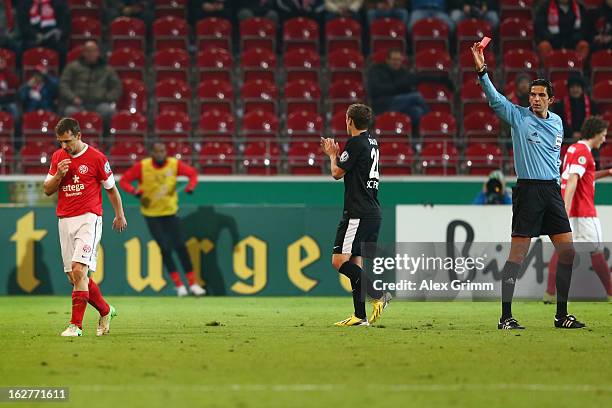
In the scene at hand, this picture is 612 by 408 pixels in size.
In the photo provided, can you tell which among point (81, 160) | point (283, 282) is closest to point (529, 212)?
point (81, 160)

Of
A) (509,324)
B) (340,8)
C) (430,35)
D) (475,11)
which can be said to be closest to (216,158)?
(340,8)

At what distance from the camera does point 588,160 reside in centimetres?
1272

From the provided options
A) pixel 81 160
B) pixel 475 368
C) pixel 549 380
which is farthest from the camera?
pixel 81 160

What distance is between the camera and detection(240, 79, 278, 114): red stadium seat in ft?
66.3

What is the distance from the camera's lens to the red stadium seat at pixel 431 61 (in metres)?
21.0

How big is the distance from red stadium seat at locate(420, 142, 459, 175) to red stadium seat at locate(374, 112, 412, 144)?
0.43 meters

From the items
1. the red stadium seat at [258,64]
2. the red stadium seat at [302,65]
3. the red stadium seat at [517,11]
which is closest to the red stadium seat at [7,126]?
the red stadium seat at [258,64]

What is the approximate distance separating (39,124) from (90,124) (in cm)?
84

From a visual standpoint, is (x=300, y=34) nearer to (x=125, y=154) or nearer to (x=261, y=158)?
(x=261, y=158)

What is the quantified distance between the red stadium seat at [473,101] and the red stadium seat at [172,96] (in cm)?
471

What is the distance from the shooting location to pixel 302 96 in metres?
20.4

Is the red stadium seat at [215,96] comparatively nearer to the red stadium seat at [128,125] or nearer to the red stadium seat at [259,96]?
the red stadium seat at [259,96]

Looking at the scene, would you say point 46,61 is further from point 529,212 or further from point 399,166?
point 529,212

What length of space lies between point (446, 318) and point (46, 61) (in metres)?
11.4
